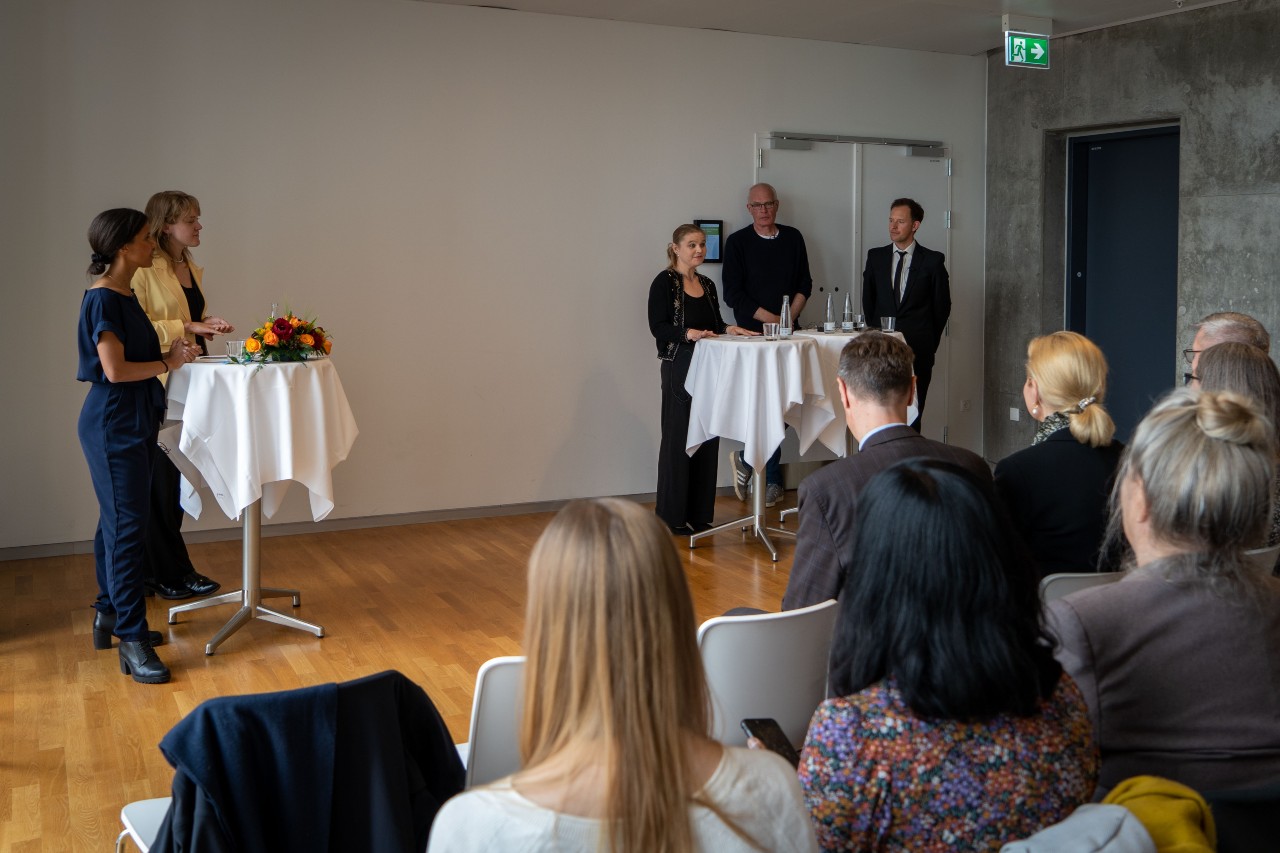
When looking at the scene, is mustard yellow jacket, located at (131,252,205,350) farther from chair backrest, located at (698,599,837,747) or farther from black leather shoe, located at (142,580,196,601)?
chair backrest, located at (698,599,837,747)

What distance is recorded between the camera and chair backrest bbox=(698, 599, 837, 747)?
254 centimetres

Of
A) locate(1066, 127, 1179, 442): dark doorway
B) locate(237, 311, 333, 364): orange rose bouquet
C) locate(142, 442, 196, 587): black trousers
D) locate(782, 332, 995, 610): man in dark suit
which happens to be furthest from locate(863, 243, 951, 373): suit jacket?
locate(782, 332, 995, 610): man in dark suit

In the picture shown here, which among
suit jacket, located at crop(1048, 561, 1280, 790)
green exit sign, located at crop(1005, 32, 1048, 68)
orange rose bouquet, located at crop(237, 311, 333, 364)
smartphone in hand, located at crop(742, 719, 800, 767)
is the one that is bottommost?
smartphone in hand, located at crop(742, 719, 800, 767)

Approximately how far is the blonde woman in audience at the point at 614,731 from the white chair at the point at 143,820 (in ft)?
3.96

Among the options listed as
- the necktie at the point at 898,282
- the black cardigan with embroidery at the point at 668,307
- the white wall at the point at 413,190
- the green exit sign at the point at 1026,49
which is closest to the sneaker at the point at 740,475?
the white wall at the point at 413,190

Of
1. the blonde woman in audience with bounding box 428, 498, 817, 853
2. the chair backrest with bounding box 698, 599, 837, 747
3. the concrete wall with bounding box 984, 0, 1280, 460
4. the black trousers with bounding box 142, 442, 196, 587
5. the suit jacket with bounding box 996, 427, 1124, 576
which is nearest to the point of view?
the blonde woman in audience with bounding box 428, 498, 817, 853

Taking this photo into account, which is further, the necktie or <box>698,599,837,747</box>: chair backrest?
the necktie

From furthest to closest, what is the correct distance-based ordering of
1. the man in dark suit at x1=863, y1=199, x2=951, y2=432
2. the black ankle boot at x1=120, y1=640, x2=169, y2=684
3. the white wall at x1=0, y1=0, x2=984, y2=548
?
the man in dark suit at x1=863, y1=199, x2=951, y2=432 < the white wall at x1=0, y1=0, x2=984, y2=548 < the black ankle boot at x1=120, y1=640, x2=169, y2=684

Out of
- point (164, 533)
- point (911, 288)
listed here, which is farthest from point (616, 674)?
point (911, 288)

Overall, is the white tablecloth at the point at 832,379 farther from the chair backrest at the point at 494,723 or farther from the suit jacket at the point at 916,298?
the chair backrest at the point at 494,723

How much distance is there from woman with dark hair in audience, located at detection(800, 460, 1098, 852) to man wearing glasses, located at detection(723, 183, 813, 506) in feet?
20.4

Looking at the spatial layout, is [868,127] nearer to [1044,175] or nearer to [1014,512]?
[1044,175]

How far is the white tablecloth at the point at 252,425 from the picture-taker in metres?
4.65

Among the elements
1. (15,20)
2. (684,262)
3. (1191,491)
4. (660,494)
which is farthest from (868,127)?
(1191,491)
